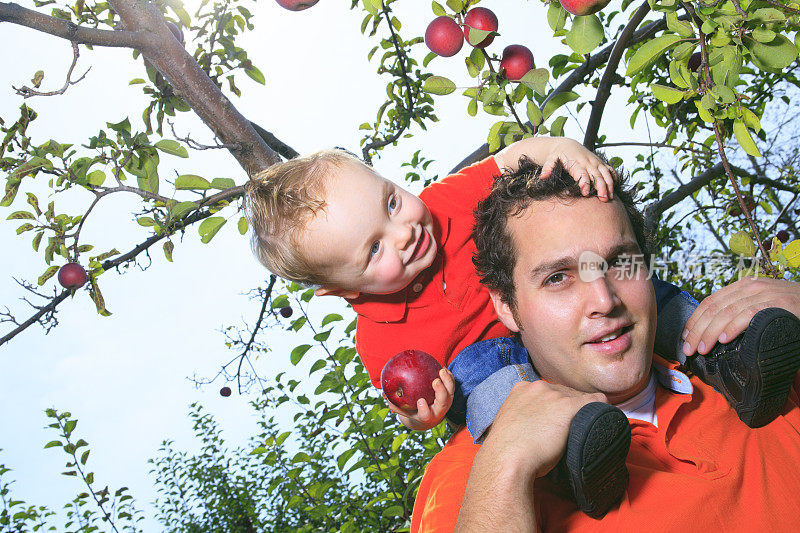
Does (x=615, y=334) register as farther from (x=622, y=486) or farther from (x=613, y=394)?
(x=622, y=486)

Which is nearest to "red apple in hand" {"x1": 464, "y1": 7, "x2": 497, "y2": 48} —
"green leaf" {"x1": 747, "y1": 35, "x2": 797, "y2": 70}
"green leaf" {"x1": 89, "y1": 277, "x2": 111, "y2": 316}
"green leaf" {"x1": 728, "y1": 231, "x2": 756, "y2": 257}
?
"green leaf" {"x1": 747, "y1": 35, "x2": 797, "y2": 70}

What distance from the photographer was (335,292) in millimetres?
1783

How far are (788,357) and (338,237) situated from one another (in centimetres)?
108

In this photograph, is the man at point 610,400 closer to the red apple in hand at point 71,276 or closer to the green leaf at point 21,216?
the red apple in hand at point 71,276

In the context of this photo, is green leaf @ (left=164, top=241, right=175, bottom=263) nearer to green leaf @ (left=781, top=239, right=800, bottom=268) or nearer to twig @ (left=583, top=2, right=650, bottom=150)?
twig @ (left=583, top=2, right=650, bottom=150)

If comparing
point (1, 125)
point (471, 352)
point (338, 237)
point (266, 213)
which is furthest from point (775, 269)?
point (1, 125)

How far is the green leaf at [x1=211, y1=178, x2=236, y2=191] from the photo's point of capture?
5.95 feet

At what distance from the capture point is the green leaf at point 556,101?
1.56 metres

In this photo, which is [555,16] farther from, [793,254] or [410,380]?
[410,380]

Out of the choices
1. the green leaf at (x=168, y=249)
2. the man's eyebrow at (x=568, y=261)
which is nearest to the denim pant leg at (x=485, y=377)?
the man's eyebrow at (x=568, y=261)

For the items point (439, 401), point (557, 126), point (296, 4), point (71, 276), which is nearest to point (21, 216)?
point (71, 276)

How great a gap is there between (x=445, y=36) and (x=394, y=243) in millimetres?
611

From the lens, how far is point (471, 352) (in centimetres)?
158

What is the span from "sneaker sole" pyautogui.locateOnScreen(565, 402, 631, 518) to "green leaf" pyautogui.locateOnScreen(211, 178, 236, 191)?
1325 millimetres
